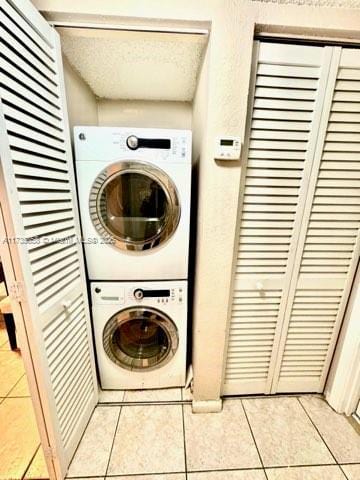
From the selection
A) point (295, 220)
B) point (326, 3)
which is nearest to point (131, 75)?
point (326, 3)

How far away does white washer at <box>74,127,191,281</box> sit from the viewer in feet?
3.63

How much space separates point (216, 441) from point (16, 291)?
1.31 meters

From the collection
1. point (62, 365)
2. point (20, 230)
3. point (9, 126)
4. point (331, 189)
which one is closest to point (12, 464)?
point (62, 365)

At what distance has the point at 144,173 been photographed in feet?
3.74

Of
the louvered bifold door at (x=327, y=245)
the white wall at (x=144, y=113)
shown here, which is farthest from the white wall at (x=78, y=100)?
the louvered bifold door at (x=327, y=245)

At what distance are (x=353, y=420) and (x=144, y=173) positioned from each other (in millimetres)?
1966

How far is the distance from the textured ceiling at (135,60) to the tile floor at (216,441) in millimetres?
2076

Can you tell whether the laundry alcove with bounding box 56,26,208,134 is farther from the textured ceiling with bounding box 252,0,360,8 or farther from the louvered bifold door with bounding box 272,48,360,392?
the louvered bifold door with bounding box 272,48,360,392

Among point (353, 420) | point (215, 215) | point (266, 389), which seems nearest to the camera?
point (215, 215)

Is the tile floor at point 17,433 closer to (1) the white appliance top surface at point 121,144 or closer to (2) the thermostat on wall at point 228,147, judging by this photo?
(1) the white appliance top surface at point 121,144

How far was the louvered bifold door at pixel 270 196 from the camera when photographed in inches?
38.8

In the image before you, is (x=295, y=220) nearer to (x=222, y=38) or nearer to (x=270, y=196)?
(x=270, y=196)

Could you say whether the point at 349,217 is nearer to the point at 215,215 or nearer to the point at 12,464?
the point at 215,215

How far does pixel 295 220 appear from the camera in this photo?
1154 mm
